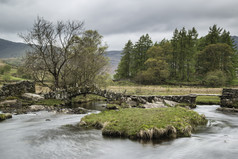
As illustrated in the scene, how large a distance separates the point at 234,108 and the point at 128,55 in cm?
6182

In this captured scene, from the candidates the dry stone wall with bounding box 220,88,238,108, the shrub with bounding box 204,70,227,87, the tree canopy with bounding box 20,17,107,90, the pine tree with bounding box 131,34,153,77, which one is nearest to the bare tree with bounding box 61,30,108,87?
the tree canopy with bounding box 20,17,107,90

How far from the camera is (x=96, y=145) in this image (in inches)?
453

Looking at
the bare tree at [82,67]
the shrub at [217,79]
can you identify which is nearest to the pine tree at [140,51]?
the shrub at [217,79]

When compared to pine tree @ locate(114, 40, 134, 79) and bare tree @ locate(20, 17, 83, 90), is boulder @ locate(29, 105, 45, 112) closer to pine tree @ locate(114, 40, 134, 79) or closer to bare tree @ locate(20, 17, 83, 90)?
bare tree @ locate(20, 17, 83, 90)

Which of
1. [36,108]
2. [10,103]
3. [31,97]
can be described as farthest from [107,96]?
[10,103]

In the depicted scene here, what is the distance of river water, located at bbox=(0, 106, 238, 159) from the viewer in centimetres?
1027

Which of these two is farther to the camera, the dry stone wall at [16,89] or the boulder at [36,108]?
the dry stone wall at [16,89]

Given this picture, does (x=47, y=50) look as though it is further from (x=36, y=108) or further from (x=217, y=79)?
(x=217, y=79)

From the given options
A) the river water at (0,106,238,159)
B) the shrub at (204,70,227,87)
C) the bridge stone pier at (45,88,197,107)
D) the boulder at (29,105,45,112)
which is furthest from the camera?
the shrub at (204,70,227,87)

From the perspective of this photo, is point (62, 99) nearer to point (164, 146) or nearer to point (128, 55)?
point (164, 146)

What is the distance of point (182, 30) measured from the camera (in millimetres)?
76250

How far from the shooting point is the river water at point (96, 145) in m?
10.3

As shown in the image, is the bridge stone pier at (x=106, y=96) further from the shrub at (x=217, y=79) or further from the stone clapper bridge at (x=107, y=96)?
the shrub at (x=217, y=79)

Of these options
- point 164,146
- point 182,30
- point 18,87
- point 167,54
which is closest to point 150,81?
point 167,54
